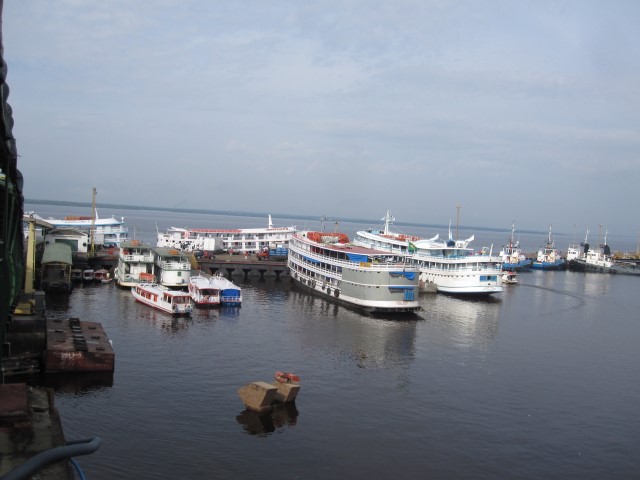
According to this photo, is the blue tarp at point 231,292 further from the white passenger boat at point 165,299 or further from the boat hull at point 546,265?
the boat hull at point 546,265

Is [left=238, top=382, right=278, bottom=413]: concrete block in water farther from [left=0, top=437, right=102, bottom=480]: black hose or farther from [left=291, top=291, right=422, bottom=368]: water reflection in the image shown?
[left=0, top=437, right=102, bottom=480]: black hose

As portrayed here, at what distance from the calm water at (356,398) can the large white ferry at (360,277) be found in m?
2.47

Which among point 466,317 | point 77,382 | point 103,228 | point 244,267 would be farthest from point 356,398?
point 103,228

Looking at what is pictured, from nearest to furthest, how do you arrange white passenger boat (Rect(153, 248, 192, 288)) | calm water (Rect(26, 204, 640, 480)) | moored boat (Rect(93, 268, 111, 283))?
calm water (Rect(26, 204, 640, 480)), white passenger boat (Rect(153, 248, 192, 288)), moored boat (Rect(93, 268, 111, 283))

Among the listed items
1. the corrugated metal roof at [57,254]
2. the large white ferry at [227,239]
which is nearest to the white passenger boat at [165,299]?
the corrugated metal roof at [57,254]

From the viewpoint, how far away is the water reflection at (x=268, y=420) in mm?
23734

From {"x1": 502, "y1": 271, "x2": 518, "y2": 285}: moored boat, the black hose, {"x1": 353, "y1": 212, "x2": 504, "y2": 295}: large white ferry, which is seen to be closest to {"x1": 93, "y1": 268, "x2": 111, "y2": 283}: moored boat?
{"x1": 353, "y1": 212, "x2": 504, "y2": 295}: large white ferry

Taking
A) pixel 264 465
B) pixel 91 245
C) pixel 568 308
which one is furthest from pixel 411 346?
pixel 91 245

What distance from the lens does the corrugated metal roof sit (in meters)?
54.9

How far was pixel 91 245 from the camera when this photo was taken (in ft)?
235

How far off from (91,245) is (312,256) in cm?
2744

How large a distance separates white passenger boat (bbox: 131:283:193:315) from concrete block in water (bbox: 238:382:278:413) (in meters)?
21.1

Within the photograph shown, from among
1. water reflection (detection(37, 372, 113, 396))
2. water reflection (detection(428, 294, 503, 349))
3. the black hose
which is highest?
the black hose

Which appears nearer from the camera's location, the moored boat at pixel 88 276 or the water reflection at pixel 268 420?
the water reflection at pixel 268 420
